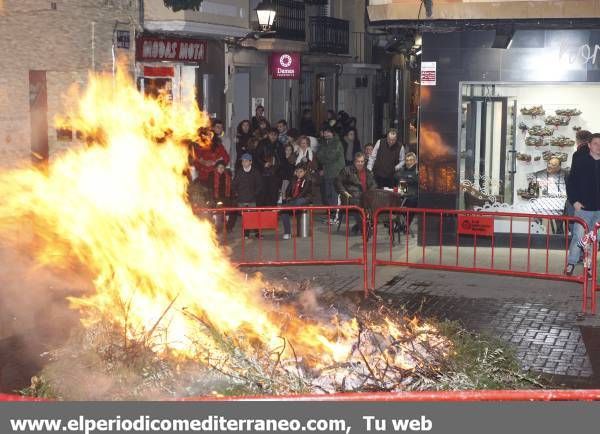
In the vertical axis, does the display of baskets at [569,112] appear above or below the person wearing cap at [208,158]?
above

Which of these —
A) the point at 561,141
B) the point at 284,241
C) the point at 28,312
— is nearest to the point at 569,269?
the point at 561,141

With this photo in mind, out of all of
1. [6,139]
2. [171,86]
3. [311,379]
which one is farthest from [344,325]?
[171,86]

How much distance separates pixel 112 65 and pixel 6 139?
8.05ft

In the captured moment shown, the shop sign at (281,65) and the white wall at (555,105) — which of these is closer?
the white wall at (555,105)

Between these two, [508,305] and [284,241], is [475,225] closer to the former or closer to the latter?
[508,305]

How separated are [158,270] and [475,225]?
5.99m

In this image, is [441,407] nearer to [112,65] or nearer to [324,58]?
[112,65]

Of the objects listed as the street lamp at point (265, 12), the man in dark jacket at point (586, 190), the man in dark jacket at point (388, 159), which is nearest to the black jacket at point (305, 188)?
the man in dark jacket at point (388, 159)

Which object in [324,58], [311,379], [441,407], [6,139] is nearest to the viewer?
[441,407]

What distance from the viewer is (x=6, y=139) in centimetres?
1859

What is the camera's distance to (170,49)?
20.9m

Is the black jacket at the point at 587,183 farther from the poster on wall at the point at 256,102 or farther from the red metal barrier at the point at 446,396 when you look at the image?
the poster on wall at the point at 256,102

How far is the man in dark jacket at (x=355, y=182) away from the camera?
1739cm

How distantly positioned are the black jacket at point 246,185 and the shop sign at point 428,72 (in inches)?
123
